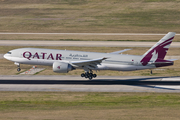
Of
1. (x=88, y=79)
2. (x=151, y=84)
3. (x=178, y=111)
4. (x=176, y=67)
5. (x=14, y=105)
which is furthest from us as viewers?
(x=176, y=67)

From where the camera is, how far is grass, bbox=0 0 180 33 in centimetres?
11249

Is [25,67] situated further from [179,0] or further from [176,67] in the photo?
[179,0]

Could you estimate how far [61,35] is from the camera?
99.1m

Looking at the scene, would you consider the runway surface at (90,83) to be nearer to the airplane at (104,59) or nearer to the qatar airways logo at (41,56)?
the airplane at (104,59)

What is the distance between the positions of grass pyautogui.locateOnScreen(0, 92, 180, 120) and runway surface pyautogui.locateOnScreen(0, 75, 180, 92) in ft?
9.63

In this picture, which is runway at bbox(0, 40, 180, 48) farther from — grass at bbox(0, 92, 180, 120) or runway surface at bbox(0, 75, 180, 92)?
grass at bbox(0, 92, 180, 120)

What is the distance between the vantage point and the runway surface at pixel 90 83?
45125 mm

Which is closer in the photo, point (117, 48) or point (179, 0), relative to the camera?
point (117, 48)

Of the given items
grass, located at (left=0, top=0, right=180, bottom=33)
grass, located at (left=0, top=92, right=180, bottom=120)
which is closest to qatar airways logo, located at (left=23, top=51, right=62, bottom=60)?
grass, located at (left=0, top=92, right=180, bottom=120)

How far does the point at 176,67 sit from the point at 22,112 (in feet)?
121

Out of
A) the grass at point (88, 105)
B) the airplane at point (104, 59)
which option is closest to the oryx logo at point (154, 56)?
the airplane at point (104, 59)

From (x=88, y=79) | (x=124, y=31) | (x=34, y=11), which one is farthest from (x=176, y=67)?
(x=34, y=11)

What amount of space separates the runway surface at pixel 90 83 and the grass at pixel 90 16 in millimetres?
54966

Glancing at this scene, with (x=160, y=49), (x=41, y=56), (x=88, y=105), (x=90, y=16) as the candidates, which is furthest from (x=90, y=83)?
(x=90, y=16)
